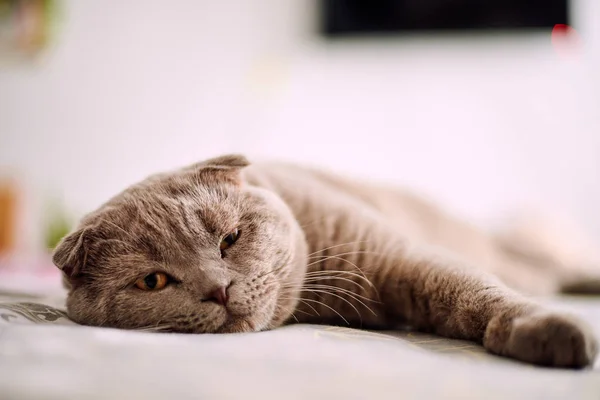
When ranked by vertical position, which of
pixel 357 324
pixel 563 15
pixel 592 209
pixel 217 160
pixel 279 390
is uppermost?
pixel 563 15

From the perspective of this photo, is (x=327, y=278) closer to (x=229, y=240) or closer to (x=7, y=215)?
(x=229, y=240)

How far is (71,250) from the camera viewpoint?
1213mm

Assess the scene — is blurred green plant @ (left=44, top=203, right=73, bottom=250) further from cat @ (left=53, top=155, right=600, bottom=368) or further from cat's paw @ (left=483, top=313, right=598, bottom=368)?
cat's paw @ (left=483, top=313, right=598, bottom=368)

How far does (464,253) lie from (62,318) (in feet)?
5.60

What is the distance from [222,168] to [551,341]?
0.85 meters

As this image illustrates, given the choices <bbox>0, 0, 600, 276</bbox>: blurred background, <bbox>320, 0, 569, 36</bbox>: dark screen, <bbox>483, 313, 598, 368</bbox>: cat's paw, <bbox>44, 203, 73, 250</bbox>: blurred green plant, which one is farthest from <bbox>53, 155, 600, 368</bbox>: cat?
<bbox>320, 0, 569, 36</bbox>: dark screen

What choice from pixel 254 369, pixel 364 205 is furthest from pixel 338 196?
pixel 254 369

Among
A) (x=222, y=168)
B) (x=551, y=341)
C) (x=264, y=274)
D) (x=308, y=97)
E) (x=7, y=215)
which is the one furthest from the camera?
(x=7, y=215)

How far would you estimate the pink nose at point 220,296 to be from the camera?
1146mm

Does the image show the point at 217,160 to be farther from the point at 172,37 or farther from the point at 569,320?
the point at 172,37

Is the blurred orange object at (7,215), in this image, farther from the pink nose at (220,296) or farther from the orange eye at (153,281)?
the pink nose at (220,296)

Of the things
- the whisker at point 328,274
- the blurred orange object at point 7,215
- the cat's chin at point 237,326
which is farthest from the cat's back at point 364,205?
the blurred orange object at point 7,215

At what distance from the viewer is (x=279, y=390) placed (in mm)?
733

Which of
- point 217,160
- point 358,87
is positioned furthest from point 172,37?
point 217,160
